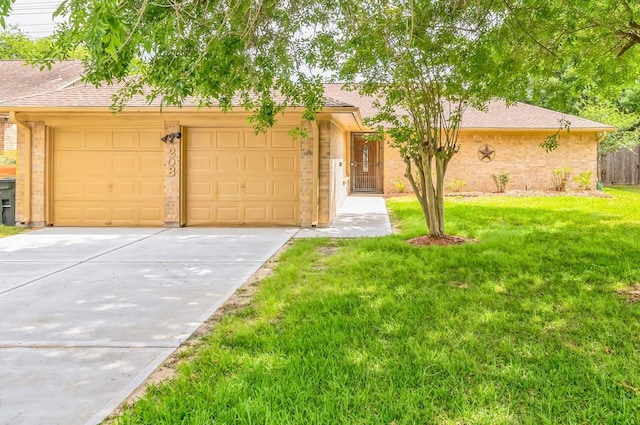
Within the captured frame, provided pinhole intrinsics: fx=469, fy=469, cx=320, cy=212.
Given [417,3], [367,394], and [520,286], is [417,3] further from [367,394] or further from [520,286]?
[367,394]

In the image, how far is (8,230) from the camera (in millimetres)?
10789

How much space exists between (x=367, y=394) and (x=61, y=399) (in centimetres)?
192

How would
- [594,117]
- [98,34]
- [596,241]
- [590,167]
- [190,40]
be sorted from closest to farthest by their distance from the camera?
[98,34] < [190,40] < [596,241] < [590,167] < [594,117]

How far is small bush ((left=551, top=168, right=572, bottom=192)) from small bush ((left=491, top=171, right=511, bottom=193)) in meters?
1.90

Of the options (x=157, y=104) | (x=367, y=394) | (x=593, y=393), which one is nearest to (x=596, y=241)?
(x=593, y=393)

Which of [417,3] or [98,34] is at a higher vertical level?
[417,3]

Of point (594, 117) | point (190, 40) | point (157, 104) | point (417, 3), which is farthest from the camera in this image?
point (594, 117)

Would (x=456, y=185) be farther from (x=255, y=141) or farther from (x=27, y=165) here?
(x=27, y=165)

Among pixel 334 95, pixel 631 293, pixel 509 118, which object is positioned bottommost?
pixel 631 293

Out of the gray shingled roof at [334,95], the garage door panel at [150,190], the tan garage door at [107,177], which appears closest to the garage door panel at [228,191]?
the garage door panel at [150,190]

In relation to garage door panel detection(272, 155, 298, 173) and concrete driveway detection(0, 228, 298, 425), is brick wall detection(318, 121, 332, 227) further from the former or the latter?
concrete driveway detection(0, 228, 298, 425)

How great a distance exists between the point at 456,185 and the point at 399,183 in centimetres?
229

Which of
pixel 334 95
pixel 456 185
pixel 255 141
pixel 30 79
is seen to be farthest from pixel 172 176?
pixel 456 185

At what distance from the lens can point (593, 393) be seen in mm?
2924
